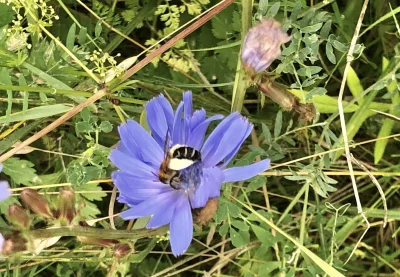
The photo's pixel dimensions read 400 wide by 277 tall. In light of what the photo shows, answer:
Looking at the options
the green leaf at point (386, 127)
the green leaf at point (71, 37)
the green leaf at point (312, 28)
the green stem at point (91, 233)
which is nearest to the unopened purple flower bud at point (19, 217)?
the green stem at point (91, 233)

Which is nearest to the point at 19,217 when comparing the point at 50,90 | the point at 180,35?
the point at 50,90

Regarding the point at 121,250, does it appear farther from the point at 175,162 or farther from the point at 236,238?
the point at 236,238

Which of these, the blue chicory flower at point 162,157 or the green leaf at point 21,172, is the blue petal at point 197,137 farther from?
the green leaf at point 21,172

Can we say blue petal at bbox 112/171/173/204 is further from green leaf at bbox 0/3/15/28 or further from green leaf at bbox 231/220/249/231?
green leaf at bbox 0/3/15/28

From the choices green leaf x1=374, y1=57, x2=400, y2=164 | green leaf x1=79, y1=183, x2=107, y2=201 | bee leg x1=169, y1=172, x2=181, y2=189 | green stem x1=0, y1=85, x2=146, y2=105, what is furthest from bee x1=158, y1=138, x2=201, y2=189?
green leaf x1=374, y1=57, x2=400, y2=164

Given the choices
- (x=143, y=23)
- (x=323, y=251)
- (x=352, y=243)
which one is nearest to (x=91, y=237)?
(x=323, y=251)
